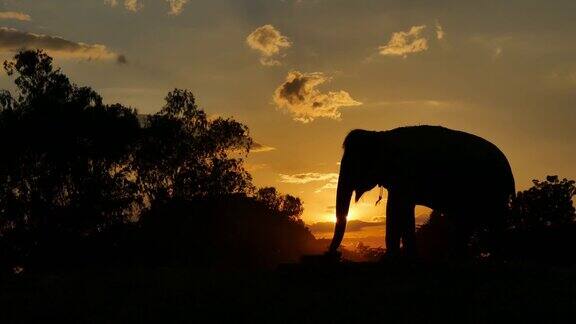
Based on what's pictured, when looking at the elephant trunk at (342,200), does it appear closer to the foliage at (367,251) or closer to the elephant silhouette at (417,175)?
the elephant silhouette at (417,175)

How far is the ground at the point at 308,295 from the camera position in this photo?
9359 millimetres

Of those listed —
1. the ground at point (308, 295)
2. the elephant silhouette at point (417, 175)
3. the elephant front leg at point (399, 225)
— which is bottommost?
the ground at point (308, 295)

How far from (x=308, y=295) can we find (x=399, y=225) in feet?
12.1

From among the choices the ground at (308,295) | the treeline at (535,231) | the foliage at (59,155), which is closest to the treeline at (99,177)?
the foliage at (59,155)

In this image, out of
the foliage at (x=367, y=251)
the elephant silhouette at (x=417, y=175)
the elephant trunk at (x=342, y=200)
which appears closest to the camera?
the elephant silhouette at (x=417, y=175)

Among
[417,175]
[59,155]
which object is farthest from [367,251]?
[417,175]

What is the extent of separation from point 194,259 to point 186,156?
25.5 ft

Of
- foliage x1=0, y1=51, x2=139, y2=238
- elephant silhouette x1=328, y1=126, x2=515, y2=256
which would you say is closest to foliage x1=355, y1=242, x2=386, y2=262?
foliage x1=0, y1=51, x2=139, y2=238

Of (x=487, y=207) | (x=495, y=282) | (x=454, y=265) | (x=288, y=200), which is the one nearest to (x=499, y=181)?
(x=487, y=207)

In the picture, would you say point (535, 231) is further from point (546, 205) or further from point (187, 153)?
point (187, 153)

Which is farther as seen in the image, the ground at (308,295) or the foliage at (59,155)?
the foliage at (59,155)

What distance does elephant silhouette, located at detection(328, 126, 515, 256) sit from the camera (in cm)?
1402

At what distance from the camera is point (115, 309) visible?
11078 millimetres

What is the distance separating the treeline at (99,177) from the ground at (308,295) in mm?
29216
